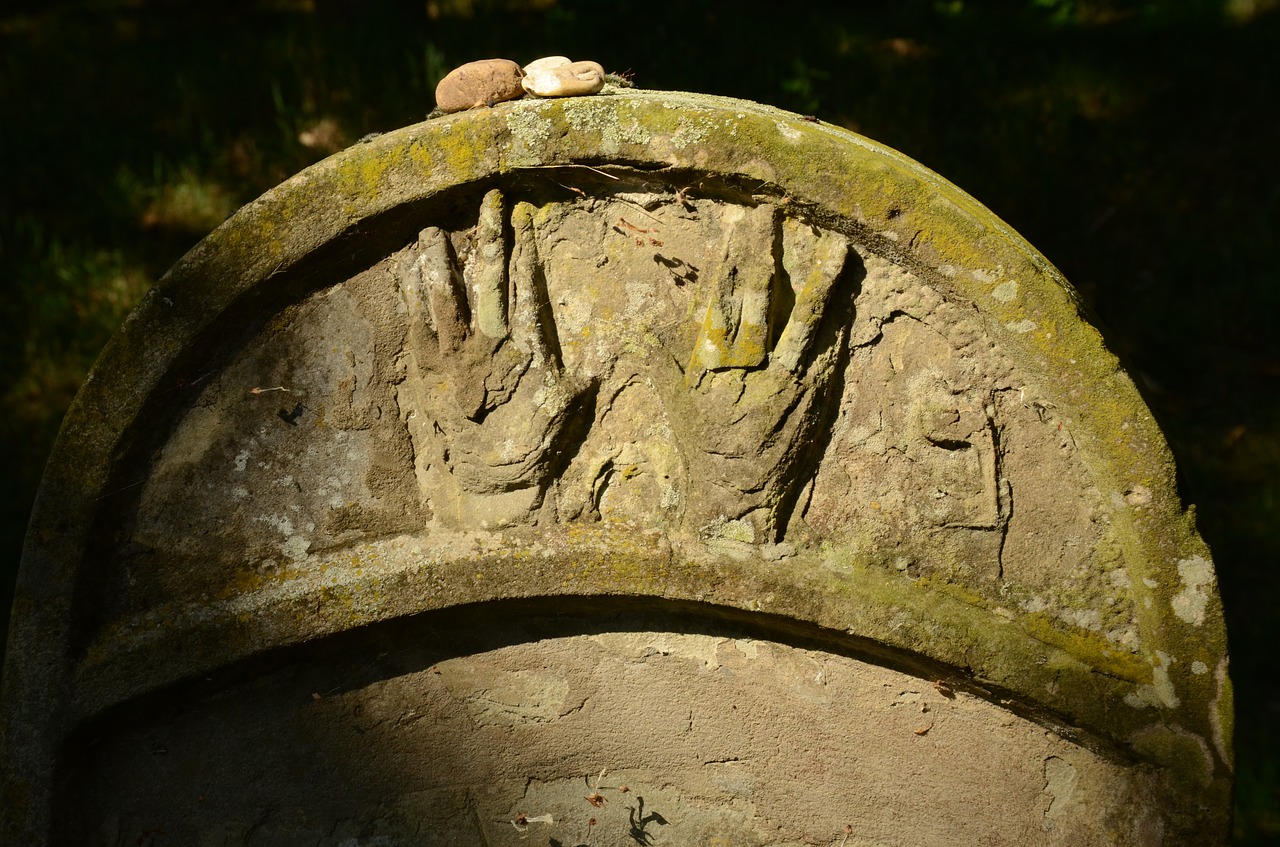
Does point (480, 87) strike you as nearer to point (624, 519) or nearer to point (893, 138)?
point (624, 519)

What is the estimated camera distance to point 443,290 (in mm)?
1588

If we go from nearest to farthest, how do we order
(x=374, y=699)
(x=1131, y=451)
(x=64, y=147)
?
(x=1131, y=451) → (x=374, y=699) → (x=64, y=147)

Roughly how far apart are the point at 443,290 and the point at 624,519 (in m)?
0.45

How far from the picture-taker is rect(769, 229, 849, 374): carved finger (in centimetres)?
152

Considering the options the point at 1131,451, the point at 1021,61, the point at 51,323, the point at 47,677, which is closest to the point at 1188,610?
the point at 1131,451

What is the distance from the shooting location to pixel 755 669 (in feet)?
5.65

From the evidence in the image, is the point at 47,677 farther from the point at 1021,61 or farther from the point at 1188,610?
the point at 1021,61

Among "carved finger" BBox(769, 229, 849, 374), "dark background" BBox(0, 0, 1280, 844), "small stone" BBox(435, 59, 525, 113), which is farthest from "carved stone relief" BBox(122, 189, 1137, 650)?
"dark background" BBox(0, 0, 1280, 844)

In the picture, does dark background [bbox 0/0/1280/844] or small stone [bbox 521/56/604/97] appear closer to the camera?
small stone [bbox 521/56/604/97]

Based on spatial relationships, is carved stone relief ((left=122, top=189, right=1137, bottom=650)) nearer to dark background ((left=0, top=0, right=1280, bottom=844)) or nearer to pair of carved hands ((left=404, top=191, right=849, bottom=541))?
pair of carved hands ((left=404, top=191, right=849, bottom=541))

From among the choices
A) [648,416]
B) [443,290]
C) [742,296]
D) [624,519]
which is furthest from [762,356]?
[443,290]

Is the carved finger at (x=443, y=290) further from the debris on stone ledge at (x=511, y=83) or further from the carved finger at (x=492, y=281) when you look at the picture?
the debris on stone ledge at (x=511, y=83)

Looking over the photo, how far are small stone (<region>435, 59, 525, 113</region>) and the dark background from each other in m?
1.38

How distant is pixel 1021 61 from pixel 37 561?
2795 mm
